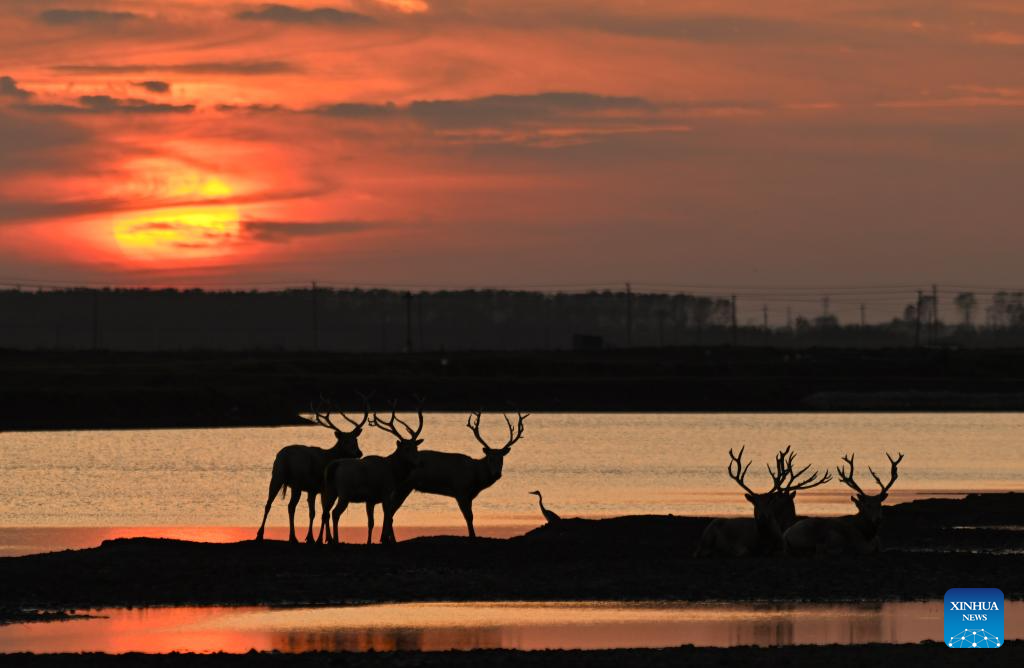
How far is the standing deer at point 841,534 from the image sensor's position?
27.2 m

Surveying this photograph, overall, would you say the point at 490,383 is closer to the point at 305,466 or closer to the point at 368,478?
the point at 305,466

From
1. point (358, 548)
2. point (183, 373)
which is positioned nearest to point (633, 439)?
point (183, 373)

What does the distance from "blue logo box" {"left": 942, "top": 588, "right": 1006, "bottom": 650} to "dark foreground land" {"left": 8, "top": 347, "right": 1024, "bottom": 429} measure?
208 ft

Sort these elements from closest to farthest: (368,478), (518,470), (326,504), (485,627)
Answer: (485,627)
(368,478)
(326,504)
(518,470)

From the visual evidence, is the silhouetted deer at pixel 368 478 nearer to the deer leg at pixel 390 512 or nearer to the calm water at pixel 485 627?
the deer leg at pixel 390 512

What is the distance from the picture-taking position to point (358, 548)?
28.2m

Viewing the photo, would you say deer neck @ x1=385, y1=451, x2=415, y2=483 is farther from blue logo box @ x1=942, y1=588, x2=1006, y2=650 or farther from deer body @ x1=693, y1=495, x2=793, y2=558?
blue logo box @ x1=942, y1=588, x2=1006, y2=650

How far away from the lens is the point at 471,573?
25500 mm

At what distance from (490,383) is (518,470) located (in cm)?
5790

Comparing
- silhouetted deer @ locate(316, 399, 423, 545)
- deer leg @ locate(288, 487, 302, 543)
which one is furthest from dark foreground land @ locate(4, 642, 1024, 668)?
deer leg @ locate(288, 487, 302, 543)

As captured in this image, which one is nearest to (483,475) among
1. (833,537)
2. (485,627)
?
(833,537)

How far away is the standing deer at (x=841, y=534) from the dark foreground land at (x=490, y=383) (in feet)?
192

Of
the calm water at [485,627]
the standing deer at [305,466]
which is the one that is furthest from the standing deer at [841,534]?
the standing deer at [305,466]

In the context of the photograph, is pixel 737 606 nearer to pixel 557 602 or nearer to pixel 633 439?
pixel 557 602
